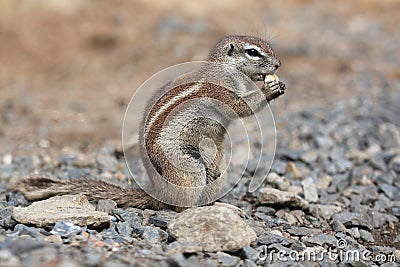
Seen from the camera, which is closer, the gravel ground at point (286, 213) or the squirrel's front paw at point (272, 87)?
the gravel ground at point (286, 213)

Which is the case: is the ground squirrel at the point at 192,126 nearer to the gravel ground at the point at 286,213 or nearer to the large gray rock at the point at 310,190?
the gravel ground at the point at 286,213

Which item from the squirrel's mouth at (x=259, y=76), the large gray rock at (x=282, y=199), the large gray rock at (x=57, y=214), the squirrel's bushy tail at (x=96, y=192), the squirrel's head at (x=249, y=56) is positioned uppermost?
the squirrel's head at (x=249, y=56)

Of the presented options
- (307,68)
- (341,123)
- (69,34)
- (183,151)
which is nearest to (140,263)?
(183,151)

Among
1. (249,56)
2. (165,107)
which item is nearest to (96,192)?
(165,107)

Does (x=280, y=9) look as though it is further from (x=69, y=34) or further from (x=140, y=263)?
(x=140, y=263)

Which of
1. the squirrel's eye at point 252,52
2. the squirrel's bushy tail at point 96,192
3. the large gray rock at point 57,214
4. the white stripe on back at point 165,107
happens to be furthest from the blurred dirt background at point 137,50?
the large gray rock at point 57,214
